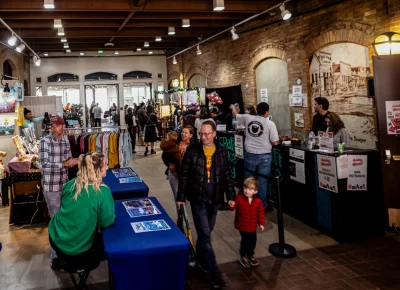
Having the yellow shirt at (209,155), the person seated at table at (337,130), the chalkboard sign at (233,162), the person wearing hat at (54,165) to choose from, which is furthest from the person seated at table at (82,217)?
the chalkboard sign at (233,162)

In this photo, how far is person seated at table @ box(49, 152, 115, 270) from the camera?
9.68 ft

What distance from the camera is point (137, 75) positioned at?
19.3 metres

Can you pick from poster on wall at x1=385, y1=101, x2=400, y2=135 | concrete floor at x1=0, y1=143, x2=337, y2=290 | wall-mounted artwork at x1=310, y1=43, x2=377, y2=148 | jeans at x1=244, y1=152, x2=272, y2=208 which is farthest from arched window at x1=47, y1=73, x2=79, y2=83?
poster on wall at x1=385, y1=101, x2=400, y2=135

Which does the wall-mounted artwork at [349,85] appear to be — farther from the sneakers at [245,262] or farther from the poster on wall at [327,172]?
the sneakers at [245,262]

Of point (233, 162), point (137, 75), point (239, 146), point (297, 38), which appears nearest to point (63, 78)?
point (137, 75)

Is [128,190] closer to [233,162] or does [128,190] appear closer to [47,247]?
[47,247]

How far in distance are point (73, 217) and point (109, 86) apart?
1808 centimetres

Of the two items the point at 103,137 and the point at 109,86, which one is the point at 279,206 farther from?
the point at 109,86

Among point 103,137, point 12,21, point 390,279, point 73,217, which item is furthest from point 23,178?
point 12,21

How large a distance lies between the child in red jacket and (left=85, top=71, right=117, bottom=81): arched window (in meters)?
16.3

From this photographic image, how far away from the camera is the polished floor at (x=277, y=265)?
362cm

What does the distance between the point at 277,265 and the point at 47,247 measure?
2.88m

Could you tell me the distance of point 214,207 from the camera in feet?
12.2

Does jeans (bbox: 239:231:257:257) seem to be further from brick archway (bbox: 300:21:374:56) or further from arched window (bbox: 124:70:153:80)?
arched window (bbox: 124:70:153:80)
